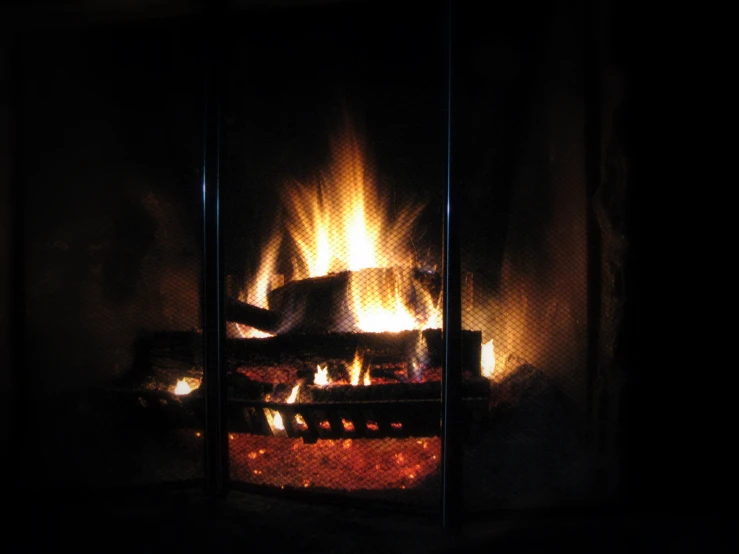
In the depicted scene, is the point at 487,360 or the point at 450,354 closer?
the point at 450,354

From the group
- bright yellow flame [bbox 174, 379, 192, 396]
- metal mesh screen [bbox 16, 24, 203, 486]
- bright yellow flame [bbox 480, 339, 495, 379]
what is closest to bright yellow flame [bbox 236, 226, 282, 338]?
metal mesh screen [bbox 16, 24, 203, 486]

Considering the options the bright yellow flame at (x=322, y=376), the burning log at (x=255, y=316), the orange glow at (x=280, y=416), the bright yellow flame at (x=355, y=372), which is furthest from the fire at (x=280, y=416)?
the burning log at (x=255, y=316)

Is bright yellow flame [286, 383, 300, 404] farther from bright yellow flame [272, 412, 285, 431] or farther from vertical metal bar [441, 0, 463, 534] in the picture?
vertical metal bar [441, 0, 463, 534]

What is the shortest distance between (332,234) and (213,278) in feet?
2.65

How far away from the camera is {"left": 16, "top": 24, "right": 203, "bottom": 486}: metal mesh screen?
3018 millimetres

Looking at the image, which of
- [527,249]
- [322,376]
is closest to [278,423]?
[322,376]

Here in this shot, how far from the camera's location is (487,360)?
2988mm

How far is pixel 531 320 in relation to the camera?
276cm

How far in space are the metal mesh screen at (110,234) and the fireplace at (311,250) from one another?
0.04 ft

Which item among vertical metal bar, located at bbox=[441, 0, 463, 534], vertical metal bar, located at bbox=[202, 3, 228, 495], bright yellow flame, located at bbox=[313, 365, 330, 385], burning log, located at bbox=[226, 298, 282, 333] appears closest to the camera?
vertical metal bar, located at bbox=[441, 0, 463, 534]

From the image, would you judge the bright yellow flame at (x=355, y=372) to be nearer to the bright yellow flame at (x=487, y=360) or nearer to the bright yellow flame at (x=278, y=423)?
the bright yellow flame at (x=278, y=423)

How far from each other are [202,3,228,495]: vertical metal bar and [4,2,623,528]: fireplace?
212mm

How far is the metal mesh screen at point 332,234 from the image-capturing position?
2811mm

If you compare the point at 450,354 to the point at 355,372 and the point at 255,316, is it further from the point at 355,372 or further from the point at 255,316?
the point at 255,316
